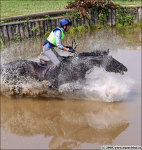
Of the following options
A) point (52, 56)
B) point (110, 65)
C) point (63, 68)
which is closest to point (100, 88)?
point (110, 65)

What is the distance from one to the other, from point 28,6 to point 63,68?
1391cm

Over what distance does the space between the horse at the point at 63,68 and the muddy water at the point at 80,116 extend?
0.44 metres

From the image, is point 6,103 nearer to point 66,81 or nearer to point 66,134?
point 66,81

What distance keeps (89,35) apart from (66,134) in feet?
32.3

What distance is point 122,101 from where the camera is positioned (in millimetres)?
8383

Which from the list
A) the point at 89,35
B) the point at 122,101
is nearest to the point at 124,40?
the point at 89,35

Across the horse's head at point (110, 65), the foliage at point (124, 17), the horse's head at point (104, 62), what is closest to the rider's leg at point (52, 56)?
the horse's head at point (104, 62)

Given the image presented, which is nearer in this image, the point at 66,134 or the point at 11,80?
the point at 66,134

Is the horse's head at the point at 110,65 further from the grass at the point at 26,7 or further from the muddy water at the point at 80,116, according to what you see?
the grass at the point at 26,7

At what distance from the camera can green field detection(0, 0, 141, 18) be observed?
18.6 meters

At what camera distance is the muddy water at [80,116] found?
21.4ft

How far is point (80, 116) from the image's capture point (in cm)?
771

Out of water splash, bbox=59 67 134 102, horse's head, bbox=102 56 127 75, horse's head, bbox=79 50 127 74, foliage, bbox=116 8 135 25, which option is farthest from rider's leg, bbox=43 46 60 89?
foliage, bbox=116 8 135 25

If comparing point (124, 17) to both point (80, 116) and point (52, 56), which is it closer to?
point (52, 56)
